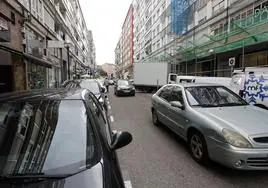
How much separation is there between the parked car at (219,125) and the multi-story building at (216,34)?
9.99 metres

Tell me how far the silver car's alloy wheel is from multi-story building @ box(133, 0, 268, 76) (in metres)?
11.3

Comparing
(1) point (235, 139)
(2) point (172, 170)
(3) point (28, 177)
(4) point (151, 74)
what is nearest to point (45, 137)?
(3) point (28, 177)

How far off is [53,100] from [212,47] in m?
19.6

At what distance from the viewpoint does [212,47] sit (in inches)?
817

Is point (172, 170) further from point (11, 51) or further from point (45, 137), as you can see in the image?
point (11, 51)

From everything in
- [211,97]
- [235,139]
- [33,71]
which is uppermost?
[33,71]

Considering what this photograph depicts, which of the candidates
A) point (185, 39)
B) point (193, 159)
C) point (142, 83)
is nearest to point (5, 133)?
point (193, 159)

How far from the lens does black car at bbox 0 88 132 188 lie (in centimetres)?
198

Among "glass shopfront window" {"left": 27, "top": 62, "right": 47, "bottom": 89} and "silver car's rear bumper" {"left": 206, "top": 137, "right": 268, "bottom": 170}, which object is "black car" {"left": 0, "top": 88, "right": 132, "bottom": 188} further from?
"glass shopfront window" {"left": 27, "top": 62, "right": 47, "bottom": 89}

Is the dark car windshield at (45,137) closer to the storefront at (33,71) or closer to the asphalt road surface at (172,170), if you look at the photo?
the asphalt road surface at (172,170)

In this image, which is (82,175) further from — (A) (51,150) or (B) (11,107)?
(B) (11,107)

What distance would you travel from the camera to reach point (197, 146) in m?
4.82

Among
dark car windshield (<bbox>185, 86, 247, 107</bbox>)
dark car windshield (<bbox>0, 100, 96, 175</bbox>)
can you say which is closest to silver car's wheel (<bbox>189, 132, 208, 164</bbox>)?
dark car windshield (<bbox>185, 86, 247, 107</bbox>)

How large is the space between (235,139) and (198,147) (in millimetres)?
955
